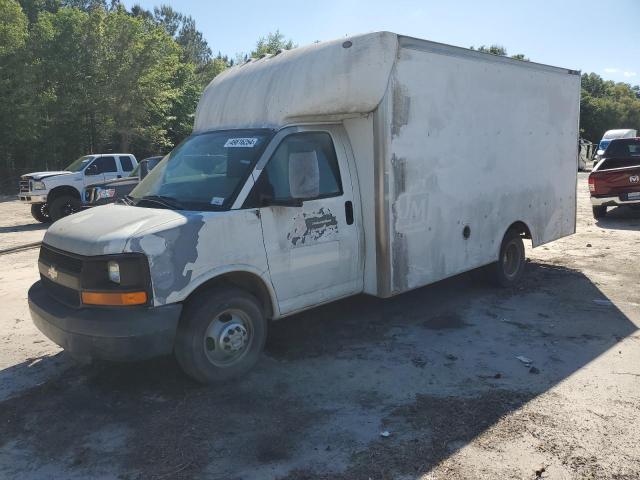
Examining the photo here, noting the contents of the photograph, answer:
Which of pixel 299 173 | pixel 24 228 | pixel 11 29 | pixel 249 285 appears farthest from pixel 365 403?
pixel 11 29

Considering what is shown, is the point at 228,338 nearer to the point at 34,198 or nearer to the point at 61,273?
the point at 61,273

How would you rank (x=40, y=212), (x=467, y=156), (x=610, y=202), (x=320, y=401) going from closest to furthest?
1. (x=320, y=401)
2. (x=467, y=156)
3. (x=610, y=202)
4. (x=40, y=212)

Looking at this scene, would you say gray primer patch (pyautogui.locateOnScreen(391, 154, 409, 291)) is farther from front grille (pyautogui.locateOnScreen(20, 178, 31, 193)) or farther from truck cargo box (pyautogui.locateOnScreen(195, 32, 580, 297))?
front grille (pyautogui.locateOnScreen(20, 178, 31, 193))

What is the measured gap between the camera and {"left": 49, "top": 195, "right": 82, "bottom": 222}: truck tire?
15406mm

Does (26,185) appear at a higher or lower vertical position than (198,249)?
higher

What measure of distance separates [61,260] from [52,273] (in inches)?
7.9

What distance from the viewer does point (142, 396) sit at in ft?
13.9

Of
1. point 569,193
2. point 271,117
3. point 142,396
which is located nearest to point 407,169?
point 271,117

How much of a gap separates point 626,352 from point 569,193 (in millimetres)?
3425

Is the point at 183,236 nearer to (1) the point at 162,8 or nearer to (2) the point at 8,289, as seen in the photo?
(2) the point at 8,289

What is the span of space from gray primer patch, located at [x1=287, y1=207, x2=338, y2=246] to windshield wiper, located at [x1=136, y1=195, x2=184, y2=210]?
3.07ft

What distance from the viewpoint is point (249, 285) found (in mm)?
4566

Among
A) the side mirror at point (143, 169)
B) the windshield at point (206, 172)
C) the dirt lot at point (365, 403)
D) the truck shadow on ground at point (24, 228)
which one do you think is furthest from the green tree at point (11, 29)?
the windshield at point (206, 172)

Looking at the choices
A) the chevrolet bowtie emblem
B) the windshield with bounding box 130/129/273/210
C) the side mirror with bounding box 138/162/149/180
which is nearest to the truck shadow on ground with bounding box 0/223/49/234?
the side mirror with bounding box 138/162/149/180
